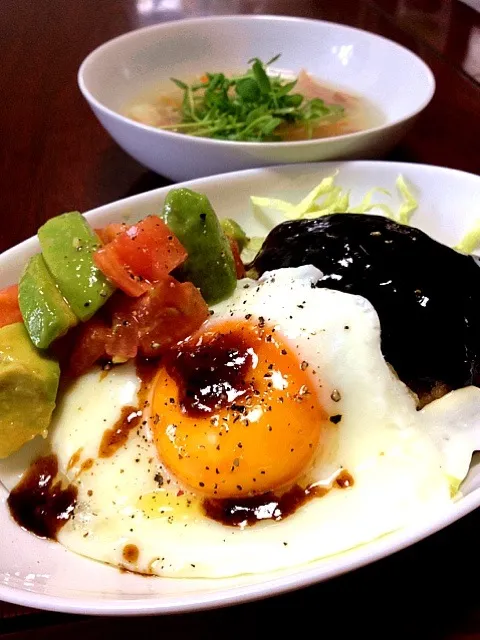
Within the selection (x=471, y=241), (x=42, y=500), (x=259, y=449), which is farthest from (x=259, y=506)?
(x=471, y=241)

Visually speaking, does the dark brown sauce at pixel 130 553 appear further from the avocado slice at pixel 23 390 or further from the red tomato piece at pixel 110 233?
the red tomato piece at pixel 110 233

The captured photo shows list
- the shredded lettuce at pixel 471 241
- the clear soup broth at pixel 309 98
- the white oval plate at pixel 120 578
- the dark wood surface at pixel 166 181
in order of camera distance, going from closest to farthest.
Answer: the white oval plate at pixel 120 578, the dark wood surface at pixel 166 181, the shredded lettuce at pixel 471 241, the clear soup broth at pixel 309 98

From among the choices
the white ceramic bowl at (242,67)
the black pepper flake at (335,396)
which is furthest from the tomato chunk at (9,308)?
the white ceramic bowl at (242,67)

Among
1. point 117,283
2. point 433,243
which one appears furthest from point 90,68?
point 433,243

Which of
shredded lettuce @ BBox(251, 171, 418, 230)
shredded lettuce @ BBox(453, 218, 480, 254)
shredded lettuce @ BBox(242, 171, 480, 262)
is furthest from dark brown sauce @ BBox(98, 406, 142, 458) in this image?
shredded lettuce @ BBox(453, 218, 480, 254)

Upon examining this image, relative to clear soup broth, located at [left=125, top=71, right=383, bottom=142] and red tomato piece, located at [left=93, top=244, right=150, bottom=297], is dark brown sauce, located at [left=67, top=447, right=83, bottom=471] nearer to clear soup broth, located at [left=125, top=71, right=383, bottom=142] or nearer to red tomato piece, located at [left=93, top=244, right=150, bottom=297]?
red tomato piece, located at [left=93, top=244, right=150, bottom=297]

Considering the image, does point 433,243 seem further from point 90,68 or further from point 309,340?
point 90,68

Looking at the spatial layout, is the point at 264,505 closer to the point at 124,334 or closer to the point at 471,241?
the point at 124,334
